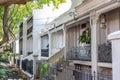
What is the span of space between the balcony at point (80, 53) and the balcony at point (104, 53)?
1.87m

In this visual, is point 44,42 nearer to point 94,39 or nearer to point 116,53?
point 94,39

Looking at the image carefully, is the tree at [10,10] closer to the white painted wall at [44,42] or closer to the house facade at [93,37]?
the house facade at [93,37]

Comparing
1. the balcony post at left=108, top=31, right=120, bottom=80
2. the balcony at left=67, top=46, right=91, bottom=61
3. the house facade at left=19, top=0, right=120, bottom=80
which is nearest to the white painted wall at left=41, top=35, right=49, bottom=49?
the house facade at left=19, top=0, right=120, bottom=80

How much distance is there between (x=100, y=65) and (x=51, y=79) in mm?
5112

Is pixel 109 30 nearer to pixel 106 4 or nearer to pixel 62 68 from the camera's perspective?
pixel 106 4

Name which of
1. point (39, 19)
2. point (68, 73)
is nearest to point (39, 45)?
point (39, 19)

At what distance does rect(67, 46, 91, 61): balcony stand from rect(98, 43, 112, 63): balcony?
1866 millimetres

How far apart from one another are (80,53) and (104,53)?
165 inches

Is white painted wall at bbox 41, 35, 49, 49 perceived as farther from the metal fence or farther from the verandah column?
the verandah column

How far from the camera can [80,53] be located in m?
18.0

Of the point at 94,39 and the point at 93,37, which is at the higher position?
the point at 93,37


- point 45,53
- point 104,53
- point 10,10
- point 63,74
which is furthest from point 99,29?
point 45,53

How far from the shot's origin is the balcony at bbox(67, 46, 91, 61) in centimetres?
1659

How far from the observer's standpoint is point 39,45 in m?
35.7
